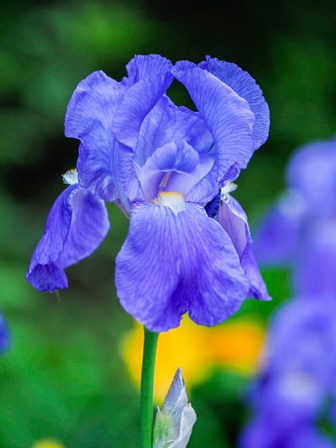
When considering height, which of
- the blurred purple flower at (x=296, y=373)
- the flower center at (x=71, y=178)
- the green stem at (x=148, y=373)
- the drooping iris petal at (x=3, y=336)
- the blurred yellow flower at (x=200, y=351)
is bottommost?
the blurred yellow flower at (x=200, y=351)

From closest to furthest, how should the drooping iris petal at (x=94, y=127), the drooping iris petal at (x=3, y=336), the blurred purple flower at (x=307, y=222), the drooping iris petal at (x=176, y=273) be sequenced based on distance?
1. the drooping iris petal at (x=176, y=273)
2. the drooping iris petal at (x=94, y=127)
3. the drooping iris petal at (x=3, y=336)
4. the blurred purple flower at (x=307, y=222)

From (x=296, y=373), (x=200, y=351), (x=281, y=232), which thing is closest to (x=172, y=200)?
(x=296, y=373)

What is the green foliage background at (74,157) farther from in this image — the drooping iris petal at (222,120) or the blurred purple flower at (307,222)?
the drooping iris petal at (222,120)

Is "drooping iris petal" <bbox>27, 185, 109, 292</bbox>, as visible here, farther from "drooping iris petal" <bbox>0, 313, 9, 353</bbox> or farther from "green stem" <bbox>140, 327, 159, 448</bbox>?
"drooping iris petal" <bbox>0, 313, 9, 353</bbox>

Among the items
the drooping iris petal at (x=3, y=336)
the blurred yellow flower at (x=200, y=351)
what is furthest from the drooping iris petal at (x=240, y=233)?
the blurred yellow flower at (x=200, y=351)

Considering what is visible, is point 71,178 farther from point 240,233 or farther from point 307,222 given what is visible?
point 307,222

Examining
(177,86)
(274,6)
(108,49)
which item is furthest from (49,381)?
(274,6)
